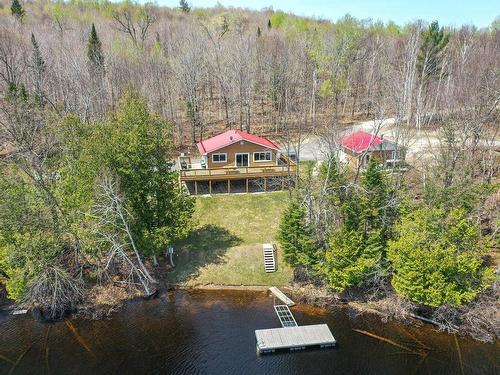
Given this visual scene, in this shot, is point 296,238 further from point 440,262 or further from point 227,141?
point 227,141

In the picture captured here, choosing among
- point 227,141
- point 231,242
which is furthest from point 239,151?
point 231,242

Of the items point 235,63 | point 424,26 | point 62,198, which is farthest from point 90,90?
point 424,26

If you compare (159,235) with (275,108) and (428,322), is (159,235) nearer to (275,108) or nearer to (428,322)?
(428,322)

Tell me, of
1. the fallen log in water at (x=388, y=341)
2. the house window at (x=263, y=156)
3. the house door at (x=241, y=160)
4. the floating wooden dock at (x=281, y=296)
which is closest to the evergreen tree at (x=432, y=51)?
the house window at (x=263, y=156)

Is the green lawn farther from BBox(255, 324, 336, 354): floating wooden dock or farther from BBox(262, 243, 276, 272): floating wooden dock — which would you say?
BBox(255, 324, 336, 354): floating wooden dock

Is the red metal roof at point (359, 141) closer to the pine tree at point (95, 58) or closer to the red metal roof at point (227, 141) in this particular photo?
the red metal roof at point (227, 141)

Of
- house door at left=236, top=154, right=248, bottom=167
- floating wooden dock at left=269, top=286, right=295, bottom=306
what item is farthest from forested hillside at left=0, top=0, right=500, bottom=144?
floating wooden dock at left=269, top=286, right=295, bottom=306

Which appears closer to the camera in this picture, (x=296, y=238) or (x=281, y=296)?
(x=281, y=296)
